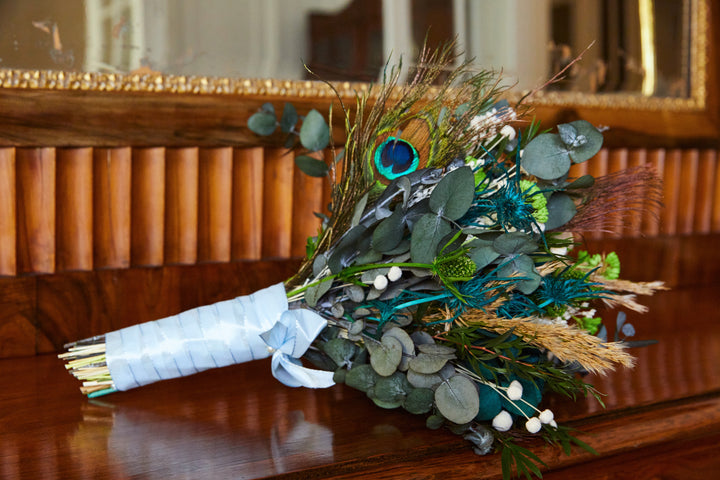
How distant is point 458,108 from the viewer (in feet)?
2.23

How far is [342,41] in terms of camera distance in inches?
38.6

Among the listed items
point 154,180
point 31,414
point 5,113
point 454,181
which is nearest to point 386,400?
point 454,181

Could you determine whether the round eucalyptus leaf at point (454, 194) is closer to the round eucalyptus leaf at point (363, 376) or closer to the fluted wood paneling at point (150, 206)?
the round eucalyptus leaf at point (363, 376)

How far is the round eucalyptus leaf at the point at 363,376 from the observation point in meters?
0.65

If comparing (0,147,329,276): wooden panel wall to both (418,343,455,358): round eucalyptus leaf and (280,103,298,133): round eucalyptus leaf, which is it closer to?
(280,103,298,133): round eucalyptus leaf

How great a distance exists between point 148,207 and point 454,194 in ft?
1.58

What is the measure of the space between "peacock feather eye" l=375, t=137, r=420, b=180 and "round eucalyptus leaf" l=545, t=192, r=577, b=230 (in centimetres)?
16

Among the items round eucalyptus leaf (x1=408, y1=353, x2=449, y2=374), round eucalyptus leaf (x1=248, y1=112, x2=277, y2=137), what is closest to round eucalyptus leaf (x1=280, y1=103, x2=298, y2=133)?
round eucalyptus leaf (x1=248, y1=112, x2=277, y2=137)

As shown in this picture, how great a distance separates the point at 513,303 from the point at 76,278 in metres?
0.56

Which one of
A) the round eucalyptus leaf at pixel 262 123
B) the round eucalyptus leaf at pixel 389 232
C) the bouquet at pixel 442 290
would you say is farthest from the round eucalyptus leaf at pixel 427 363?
the round eucalyptus leaf at pixel 262 123

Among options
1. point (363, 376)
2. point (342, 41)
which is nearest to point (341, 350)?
point (363, 376)

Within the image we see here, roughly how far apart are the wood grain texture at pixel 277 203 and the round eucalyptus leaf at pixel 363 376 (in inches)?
14.3

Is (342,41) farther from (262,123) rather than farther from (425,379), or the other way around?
(425,379)

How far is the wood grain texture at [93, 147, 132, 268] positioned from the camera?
85 cm
